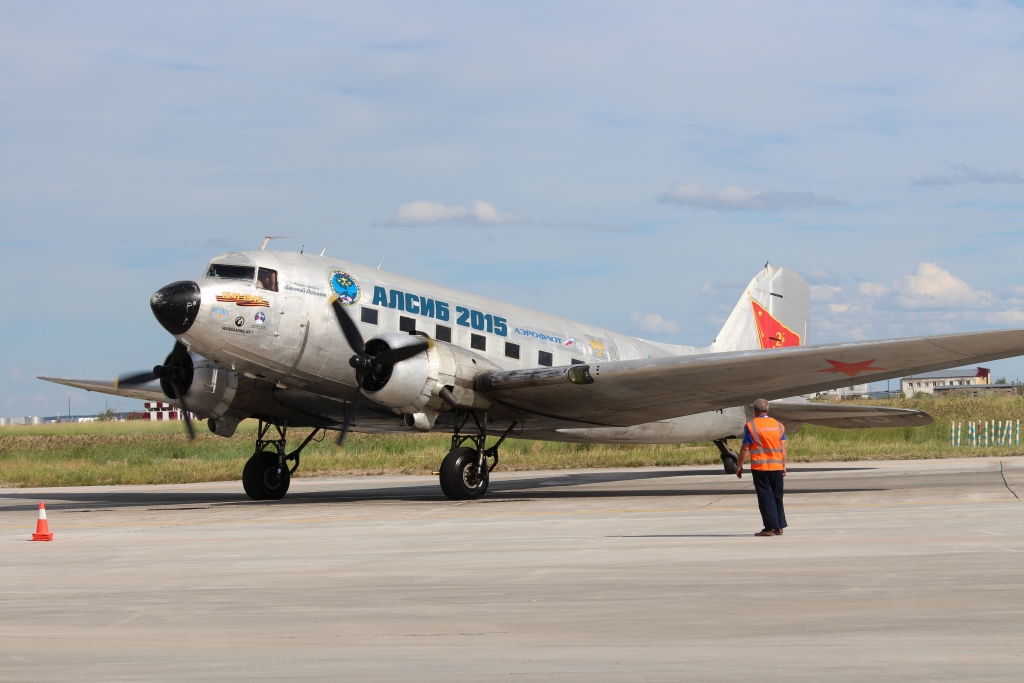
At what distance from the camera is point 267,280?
16.9 metres

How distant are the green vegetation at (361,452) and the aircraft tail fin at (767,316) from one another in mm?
6839

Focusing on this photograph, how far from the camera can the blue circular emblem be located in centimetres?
1747

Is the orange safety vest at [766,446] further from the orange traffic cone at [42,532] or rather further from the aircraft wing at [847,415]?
the aircraft wing at [847,415]

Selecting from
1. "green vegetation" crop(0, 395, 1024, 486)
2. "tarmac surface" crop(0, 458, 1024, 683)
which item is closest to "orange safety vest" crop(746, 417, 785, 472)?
"tarmac surface" crop(0, 458, 1024, 683)

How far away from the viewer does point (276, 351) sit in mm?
16891

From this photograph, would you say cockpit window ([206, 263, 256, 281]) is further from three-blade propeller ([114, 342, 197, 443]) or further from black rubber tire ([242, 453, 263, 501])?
black rubber tire ([242, 453, 263, 501])

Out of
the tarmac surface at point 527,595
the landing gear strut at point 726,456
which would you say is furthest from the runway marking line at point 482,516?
the landing gear strut at point 726,456

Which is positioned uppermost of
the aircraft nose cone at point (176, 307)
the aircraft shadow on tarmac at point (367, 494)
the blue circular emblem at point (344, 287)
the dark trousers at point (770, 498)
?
the blue circular emblem at point (344, 287)

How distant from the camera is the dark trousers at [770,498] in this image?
1122 cm

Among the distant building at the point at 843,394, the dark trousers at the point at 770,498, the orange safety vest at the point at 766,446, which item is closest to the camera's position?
the dark trousers at the point at 770,498

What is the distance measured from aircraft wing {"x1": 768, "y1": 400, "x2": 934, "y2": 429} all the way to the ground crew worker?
11624mm

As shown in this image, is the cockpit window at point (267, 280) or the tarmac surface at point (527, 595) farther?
the cockpit window at point (267, 280)

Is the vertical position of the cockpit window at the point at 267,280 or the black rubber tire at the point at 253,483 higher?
the cockpit window at the point at 267,280

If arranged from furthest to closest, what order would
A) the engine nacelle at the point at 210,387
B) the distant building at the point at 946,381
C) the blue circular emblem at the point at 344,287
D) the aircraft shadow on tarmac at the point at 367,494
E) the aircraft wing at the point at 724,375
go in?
the distant building at the point at 946,381 → the engine nacelle at the point at 210,387 → the aircraft shadow on tarmac at the point at 367,494 → the blue circular emblem at the point at 344,287 → the aircraft wing at the point at 724,375
